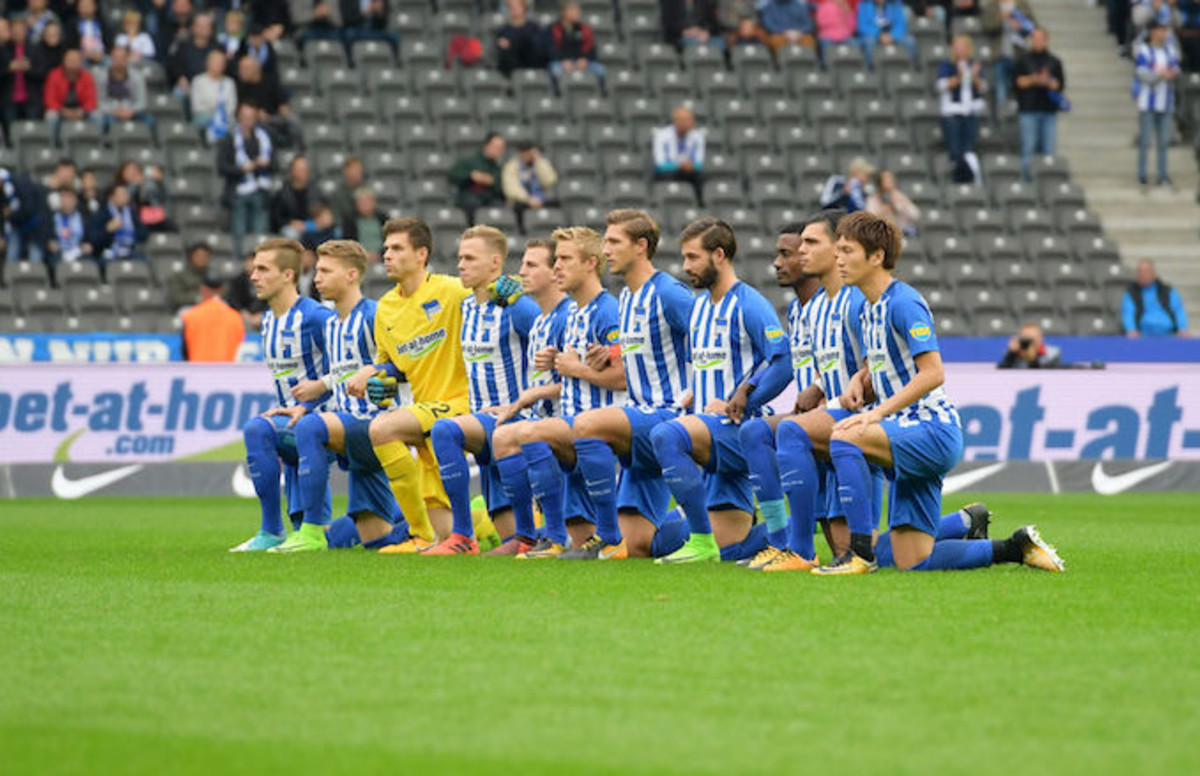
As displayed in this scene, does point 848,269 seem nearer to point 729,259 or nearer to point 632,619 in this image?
point 729,259

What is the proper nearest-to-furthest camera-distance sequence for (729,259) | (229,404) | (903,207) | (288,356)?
(729,259)
(288,356)
(229,404)
(903,207)

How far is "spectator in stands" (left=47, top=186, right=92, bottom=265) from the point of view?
2228 cm

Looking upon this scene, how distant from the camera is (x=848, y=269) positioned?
981 cm

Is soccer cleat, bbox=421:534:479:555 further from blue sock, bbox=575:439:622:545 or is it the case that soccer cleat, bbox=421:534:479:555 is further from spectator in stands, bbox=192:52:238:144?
spectator in stands, bbox=192:52:238:144

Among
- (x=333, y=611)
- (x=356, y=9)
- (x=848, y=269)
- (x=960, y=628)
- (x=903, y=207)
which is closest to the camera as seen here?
(x=960, y=628)

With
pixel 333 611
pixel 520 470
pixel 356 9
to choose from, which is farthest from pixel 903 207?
pixel 333 611

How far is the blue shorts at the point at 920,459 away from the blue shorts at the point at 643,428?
5.40 feet

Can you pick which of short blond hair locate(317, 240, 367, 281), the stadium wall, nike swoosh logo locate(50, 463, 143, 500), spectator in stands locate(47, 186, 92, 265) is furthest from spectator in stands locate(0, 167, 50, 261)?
short blond hair locate(317, 240, 367, 281)

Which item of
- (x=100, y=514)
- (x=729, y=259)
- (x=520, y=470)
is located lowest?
(x=100, y=514)

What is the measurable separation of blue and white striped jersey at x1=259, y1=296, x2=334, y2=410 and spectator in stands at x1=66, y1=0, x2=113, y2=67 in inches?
Answer: 499

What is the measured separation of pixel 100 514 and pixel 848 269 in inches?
330

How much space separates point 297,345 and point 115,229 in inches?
412

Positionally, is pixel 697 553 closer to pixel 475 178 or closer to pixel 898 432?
pixel 898 432

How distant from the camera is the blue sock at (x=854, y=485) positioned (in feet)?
31.6
